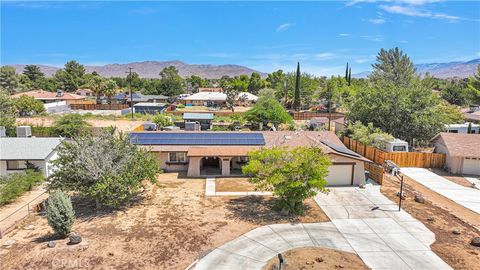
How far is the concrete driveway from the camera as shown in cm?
1559

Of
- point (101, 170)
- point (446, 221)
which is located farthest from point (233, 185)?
point (446, 221)

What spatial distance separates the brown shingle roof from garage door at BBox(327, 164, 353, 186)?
1164 cm

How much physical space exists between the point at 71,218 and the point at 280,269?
1131 cm

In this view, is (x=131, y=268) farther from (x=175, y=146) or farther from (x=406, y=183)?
(x=406, y=183)

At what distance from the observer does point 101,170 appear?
2056 cm

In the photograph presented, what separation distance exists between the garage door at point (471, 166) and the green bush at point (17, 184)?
37486 millimetres

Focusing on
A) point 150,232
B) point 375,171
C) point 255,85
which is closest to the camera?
point 150,232

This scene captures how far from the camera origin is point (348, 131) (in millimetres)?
42781

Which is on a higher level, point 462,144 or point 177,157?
point 462,144

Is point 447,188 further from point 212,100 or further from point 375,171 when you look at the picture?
point 212,100

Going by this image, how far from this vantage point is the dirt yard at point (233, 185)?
25931 mm

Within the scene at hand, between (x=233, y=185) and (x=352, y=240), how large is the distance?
11.6 meters

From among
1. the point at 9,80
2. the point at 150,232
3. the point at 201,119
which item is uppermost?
the point at 9,80

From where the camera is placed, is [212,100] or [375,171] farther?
[212,100]
